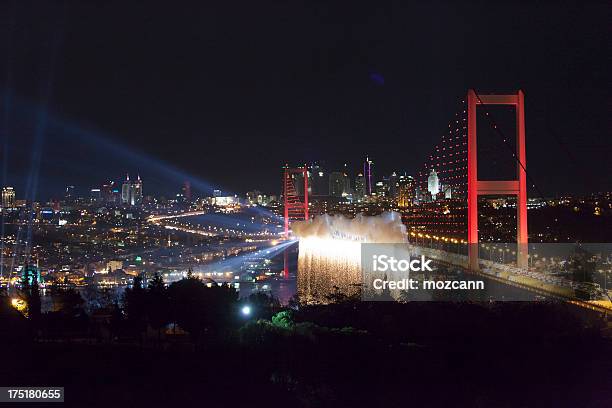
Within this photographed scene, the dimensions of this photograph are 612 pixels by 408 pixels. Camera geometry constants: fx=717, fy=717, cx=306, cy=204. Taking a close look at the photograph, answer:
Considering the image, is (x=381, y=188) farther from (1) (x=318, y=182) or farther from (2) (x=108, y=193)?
(2) (x=108, y=193)

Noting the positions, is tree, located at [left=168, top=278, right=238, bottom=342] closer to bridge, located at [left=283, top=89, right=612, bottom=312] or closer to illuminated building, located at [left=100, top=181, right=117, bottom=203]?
bridge, located at [left=283, top=89, right=612, bottom=312]

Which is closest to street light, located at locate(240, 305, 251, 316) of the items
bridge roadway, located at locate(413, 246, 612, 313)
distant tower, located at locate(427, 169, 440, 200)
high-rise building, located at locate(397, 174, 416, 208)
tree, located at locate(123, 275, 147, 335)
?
tree, located at locate(123, 275, 147, 335)

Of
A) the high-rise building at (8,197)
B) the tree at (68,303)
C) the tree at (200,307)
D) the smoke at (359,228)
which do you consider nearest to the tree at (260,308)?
the tree at (200,307)

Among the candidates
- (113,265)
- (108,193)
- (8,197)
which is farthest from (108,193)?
(113,265)

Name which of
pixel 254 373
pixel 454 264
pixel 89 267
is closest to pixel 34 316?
pixel 254 373

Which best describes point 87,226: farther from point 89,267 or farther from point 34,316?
point 34,316

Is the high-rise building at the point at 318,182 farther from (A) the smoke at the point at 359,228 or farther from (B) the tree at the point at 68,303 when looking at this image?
(B) the tree at the point at 68,303

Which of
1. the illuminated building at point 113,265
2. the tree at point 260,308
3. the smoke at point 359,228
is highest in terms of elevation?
the smoke at point 359,228
